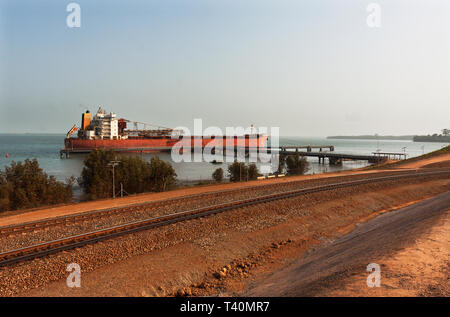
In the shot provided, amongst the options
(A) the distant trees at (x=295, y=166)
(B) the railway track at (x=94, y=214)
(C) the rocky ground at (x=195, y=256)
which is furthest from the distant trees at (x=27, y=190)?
(A) the distant trees at (x=295, y=166)

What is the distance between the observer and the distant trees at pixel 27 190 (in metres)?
19.1

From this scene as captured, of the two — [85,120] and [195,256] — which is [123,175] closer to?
[195,256]

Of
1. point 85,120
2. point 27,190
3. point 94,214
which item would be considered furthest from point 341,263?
point 85,120

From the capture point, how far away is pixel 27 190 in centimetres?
1995

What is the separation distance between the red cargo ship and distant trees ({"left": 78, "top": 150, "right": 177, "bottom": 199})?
56.5 m

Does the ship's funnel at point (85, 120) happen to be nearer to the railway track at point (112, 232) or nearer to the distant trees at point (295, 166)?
the distant trees at point (295, 166)

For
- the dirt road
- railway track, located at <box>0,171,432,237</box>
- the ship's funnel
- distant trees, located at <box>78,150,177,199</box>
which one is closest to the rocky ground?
the dirt road

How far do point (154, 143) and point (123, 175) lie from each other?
2620 inches

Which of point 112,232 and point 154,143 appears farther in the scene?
point 154,143

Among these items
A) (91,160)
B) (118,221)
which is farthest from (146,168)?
(118,221)

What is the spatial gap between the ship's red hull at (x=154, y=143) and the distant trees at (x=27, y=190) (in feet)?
149

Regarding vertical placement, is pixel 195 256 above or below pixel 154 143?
below
